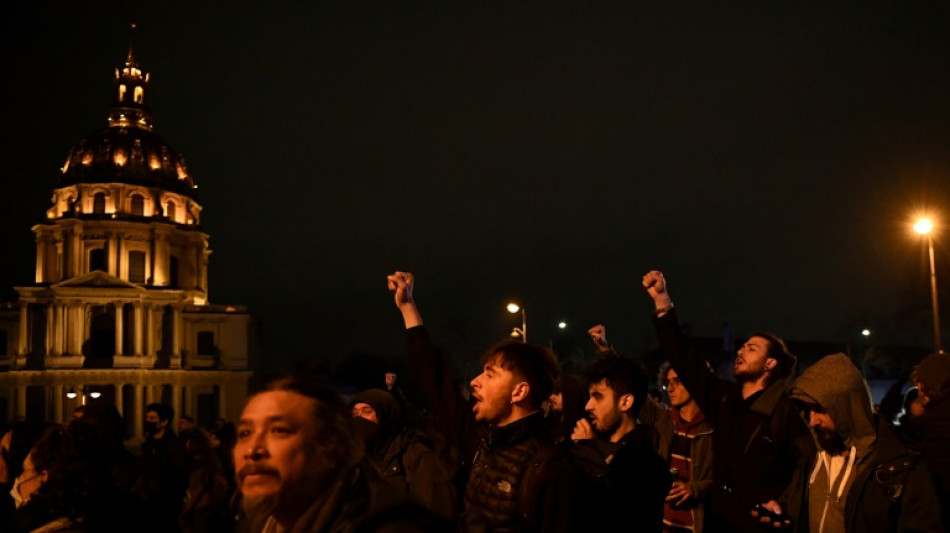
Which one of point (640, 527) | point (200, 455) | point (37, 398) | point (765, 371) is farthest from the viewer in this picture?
point (37, 398)

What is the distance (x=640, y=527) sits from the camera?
4816 mm

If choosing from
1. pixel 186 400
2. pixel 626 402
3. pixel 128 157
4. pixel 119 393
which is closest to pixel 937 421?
pixel 626 402

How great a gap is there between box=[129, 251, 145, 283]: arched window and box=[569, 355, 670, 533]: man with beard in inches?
3372

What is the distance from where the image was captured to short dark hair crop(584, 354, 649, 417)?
18.4 ft

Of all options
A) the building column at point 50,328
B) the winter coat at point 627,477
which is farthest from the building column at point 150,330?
the winter coat at point 627,477

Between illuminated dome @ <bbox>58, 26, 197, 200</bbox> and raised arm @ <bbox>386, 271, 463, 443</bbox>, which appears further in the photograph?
illuminated dome @ <bbox>58, 26, 197, 200</bbox>

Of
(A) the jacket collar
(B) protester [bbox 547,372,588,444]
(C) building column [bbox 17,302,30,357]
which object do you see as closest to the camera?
(A) the jacket collar

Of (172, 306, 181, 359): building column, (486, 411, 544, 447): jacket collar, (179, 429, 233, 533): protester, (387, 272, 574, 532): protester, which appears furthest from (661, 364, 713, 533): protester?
(172, 306, 181, 359): building column

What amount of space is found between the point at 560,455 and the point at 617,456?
1246 millimetres

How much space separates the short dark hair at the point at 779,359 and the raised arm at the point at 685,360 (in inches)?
12.8

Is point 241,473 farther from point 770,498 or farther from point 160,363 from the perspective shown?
point 160,363

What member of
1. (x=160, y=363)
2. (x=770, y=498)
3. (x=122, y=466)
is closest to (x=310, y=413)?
(x=770, y=498)

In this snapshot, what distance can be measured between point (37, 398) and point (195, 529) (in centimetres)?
7931

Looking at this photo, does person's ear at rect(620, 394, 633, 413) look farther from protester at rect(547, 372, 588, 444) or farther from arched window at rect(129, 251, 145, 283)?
arched window at rect(129, 251, 145, 283)
